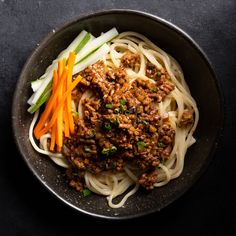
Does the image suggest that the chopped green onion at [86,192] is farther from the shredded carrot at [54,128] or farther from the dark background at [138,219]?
the shredded carrot at [54,128]

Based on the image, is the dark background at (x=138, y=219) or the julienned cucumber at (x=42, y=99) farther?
the dark background at (x=138, y=219)

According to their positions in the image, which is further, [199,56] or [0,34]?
[0,34]

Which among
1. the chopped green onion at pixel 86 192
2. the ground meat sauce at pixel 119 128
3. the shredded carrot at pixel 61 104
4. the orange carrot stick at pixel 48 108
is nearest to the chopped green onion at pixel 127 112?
the ground meat sauce at pixel 119 128

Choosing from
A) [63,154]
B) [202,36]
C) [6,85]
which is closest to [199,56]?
[202,36]

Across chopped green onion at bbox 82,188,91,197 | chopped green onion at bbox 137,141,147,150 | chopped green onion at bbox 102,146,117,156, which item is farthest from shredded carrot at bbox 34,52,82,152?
chopped green onion at bbox 137,141,147,150

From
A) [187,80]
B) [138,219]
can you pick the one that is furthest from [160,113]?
[138,219]

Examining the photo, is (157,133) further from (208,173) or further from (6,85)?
(6,85)
